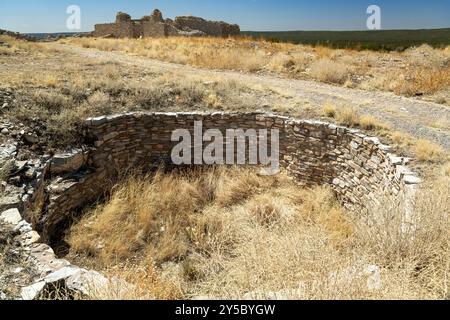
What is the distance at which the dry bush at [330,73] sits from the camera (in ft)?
34.9

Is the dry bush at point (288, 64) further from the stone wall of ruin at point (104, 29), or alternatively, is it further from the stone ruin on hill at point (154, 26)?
the stone wall of ruin at point (104, 29)

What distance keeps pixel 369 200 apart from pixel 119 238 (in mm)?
3649

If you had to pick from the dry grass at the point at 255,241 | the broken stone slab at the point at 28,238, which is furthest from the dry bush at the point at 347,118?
the broken stone slab at the point at 28,238

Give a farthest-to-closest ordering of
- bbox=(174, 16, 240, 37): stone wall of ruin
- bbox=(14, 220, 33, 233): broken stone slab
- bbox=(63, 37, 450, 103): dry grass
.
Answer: bbox=(174, 16, 240, 37): stone wall of ruin < bbox=(63, 37, 450, 103): dry grass < bbox=(14, 220, 33, 233): broken stone slab

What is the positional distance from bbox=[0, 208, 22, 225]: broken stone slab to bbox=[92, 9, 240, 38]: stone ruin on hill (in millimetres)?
19309

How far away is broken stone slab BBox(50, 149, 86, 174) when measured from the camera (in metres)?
5.73

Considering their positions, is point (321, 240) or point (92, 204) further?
point (92, 204)

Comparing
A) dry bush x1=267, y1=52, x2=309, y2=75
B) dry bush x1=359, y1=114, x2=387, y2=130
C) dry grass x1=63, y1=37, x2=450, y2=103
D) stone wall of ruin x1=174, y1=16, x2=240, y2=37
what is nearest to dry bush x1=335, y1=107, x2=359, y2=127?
dry bush x1=359, y1=114, x2=387, y2=130

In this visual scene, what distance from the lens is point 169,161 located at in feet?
24.3

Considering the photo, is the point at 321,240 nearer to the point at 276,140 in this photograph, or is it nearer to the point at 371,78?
the point at 276,140

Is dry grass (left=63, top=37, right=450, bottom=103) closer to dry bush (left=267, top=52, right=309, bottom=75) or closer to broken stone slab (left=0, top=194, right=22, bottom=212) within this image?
dry bush (left=267, top=52, right=309, bottom=75)

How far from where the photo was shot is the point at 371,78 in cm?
1071

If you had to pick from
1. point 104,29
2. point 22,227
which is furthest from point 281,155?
point 104,29
